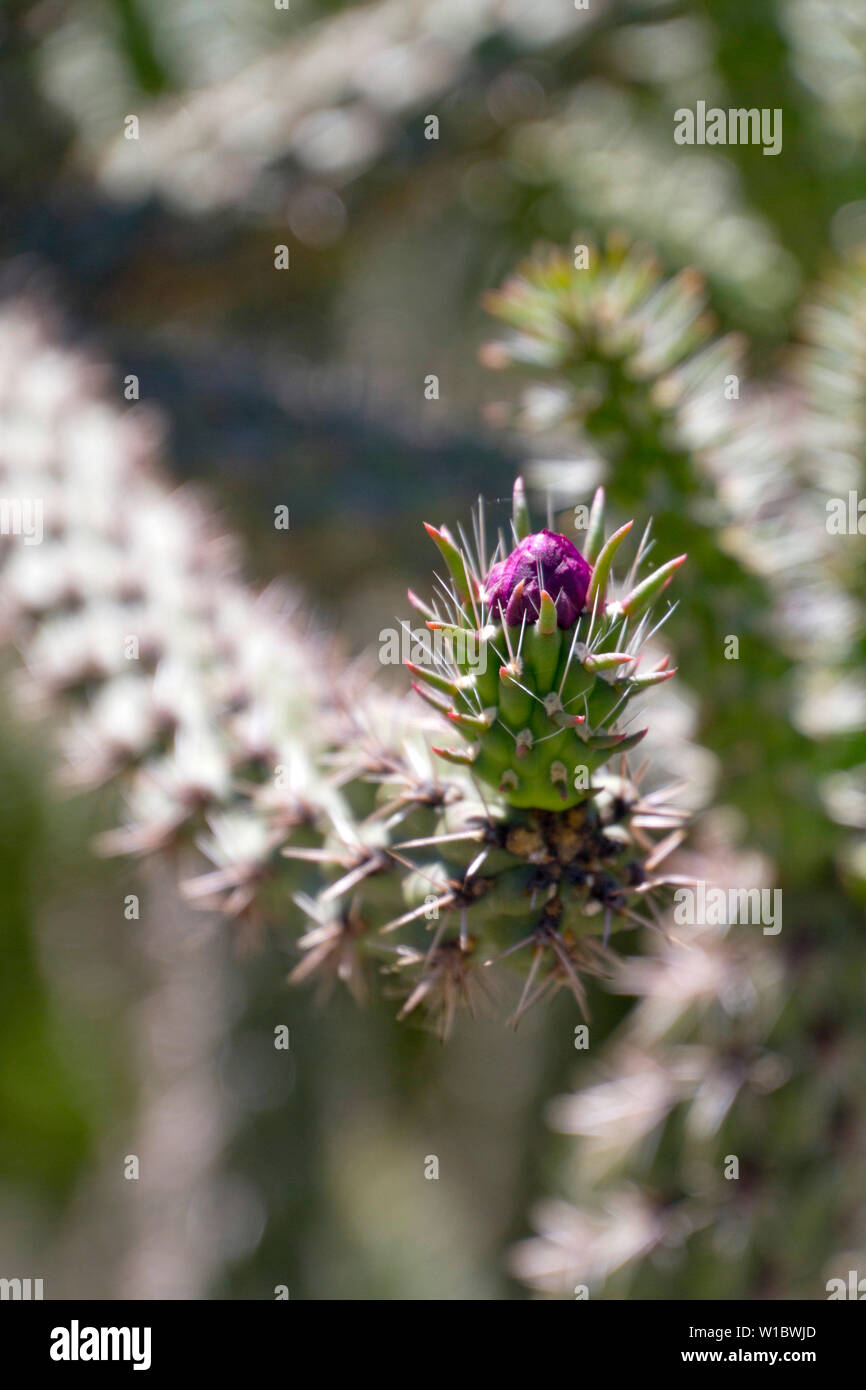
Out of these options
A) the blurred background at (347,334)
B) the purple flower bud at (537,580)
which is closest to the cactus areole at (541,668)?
the purple flower bud at (537,580)

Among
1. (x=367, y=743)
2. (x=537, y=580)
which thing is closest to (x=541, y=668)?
(x=537, y=580)

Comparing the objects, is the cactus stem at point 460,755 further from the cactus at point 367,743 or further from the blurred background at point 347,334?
the blurred background at point 347,334

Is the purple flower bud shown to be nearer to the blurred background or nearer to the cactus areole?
the cactus areole

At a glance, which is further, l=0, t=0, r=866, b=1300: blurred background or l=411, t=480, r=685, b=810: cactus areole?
l=0, t=0, r=866, b=1300: blurred background

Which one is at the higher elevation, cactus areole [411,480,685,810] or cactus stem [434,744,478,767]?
cactus areole [411,480,685,810]

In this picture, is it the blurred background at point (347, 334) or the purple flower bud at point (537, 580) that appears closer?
the purple flower bud at point (537, 580)

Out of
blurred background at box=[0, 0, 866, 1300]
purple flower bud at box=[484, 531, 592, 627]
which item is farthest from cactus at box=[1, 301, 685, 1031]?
blurred background at box=[0, 0, 866, 1300]
